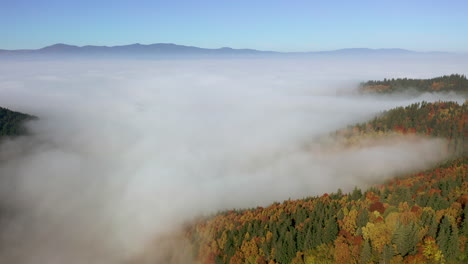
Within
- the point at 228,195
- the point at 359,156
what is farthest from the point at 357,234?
the point at 359,156

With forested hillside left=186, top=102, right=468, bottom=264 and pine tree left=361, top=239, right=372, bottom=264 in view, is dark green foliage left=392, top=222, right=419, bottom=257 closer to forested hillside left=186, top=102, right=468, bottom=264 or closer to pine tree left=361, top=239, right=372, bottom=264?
forested hillside left=186, top=102, right=468, bottom=264

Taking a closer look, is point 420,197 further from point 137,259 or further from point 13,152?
point 13,152

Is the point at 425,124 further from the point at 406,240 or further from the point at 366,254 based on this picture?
the point at 366,254

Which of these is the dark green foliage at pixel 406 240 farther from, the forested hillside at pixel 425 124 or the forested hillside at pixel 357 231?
the forested hillside at pixel 425 124

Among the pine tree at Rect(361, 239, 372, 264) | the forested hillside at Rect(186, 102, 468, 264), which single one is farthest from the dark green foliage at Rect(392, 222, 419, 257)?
the pine tree at Rect(361, 239, 372, 264)

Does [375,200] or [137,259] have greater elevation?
[375,200]

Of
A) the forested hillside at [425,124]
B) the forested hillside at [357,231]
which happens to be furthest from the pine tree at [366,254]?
the forested hillside at [425,124]

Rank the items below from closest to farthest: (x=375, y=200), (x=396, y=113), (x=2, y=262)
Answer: (x=375, y=200)
(x=2, y=262)
(x=396, y=113)

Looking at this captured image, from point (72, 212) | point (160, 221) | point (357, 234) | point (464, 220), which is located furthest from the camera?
point (72, 212)
